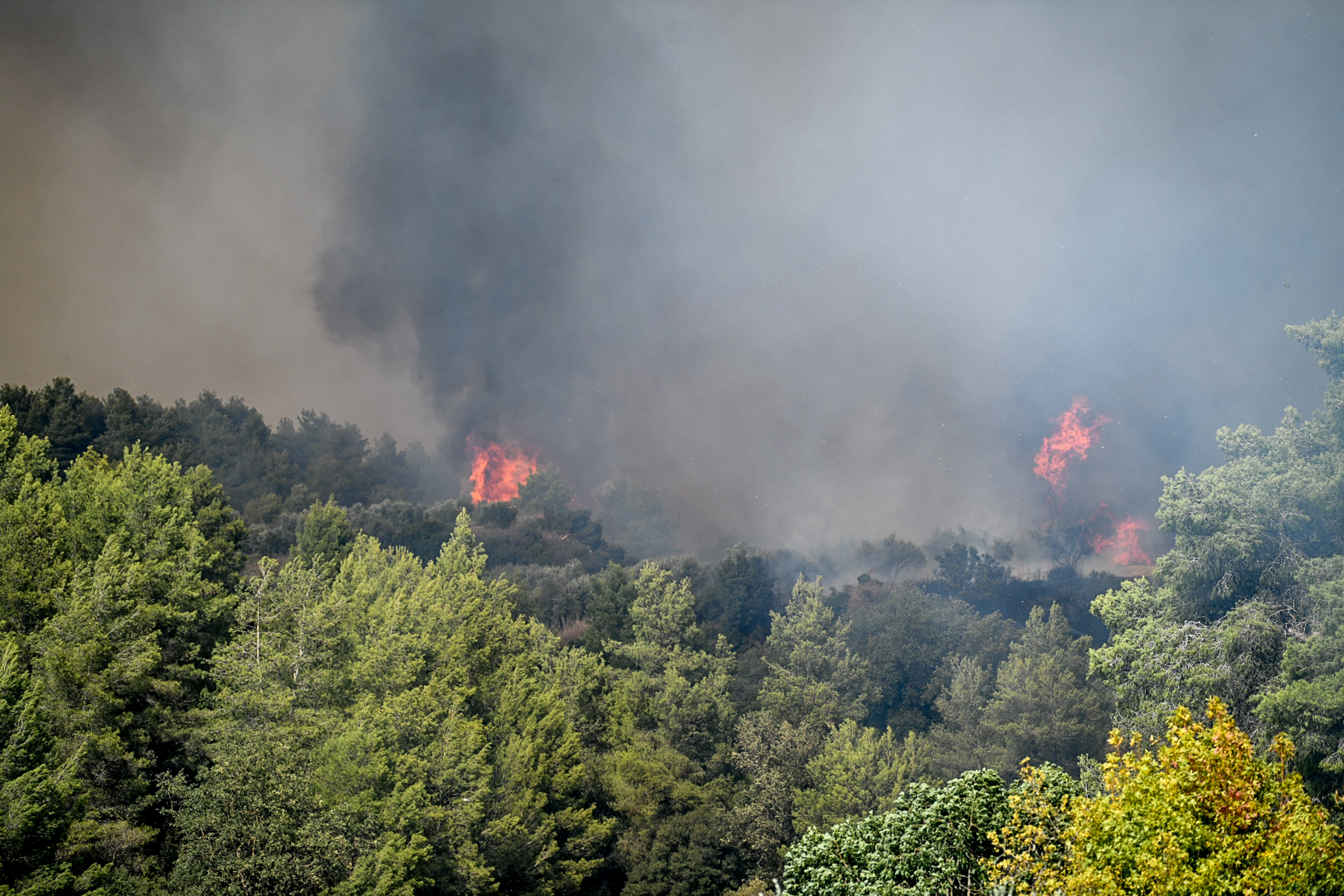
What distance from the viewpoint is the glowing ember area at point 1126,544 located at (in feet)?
525

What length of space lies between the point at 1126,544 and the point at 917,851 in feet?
509

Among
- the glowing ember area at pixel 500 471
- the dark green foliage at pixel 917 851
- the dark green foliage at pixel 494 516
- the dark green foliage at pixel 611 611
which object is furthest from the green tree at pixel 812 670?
the glowing ember area at pixel 500 471

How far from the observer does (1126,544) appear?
532ft

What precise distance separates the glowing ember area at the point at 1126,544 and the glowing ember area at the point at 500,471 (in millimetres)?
108118

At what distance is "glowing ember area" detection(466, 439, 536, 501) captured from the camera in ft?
624

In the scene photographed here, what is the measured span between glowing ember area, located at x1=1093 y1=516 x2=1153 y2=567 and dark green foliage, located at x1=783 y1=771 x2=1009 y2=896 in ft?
492

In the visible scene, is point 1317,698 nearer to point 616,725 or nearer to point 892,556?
point 616,725

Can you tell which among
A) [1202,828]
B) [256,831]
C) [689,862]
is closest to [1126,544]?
[689,862]

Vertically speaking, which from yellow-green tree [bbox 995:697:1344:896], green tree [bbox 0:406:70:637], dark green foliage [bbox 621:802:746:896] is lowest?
yellow-green tree [bbox 995:697:1344:896]

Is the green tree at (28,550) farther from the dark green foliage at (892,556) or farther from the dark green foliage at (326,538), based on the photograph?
the dark green foliage at (892,556)

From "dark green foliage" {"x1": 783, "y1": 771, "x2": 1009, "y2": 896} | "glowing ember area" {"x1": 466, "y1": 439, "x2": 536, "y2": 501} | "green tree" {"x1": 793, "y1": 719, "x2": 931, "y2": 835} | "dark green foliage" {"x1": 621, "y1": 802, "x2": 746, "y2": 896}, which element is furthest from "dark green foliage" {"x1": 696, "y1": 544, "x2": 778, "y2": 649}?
"dark green foliage" {"x1": 783, "y1": 771, "x2": 1009, "y2": 896}

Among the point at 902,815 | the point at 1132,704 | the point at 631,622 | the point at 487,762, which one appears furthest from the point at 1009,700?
the point at 902,815

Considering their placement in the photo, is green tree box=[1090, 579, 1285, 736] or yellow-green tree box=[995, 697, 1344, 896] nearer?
yellow-green tree box=[995, 697, 1344, 896]

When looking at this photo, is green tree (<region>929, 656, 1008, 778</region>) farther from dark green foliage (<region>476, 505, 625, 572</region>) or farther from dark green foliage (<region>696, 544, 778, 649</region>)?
dark green foliage (<region>476, 505, 625, 572</region>)
